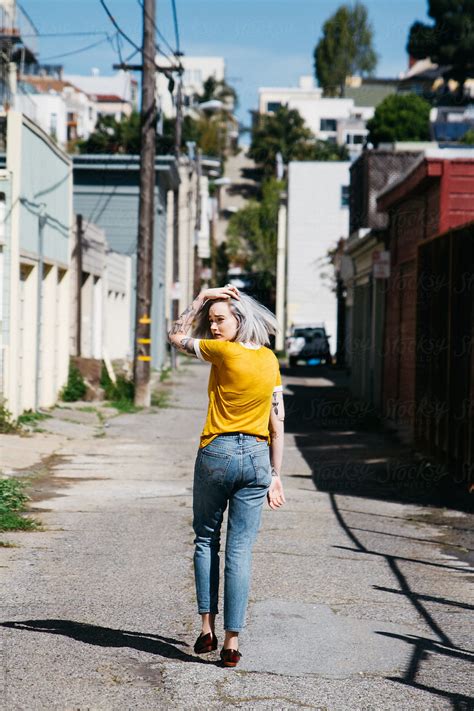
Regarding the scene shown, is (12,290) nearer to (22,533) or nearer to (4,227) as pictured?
(4,227)

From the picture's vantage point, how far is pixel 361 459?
16.2m

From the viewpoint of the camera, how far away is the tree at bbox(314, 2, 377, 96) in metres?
122

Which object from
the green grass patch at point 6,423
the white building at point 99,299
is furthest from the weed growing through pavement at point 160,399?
the green grass patch at point 6,423

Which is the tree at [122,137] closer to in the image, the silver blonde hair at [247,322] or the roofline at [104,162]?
the roofline at [104,162]

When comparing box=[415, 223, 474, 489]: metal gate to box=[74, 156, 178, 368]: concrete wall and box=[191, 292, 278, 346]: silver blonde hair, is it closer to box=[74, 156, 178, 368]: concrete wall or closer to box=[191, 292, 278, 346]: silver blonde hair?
box=[191, 292, 278, 346]: silver blonde hair

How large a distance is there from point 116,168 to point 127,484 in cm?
2723

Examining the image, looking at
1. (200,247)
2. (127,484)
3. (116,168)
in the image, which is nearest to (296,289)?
(200,247)

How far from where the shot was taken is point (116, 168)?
39188mm

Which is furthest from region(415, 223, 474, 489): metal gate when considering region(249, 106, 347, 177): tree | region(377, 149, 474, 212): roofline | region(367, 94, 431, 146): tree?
region(249, 106, 347, 177): tree

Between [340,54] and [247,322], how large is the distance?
4952 inches

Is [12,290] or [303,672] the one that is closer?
[303,672]

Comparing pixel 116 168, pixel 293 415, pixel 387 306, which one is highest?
pixel 116 168

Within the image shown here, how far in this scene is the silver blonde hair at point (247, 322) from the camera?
6156 millimetres

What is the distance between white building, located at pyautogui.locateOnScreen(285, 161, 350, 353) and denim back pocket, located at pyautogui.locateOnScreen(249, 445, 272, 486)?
61427mm
